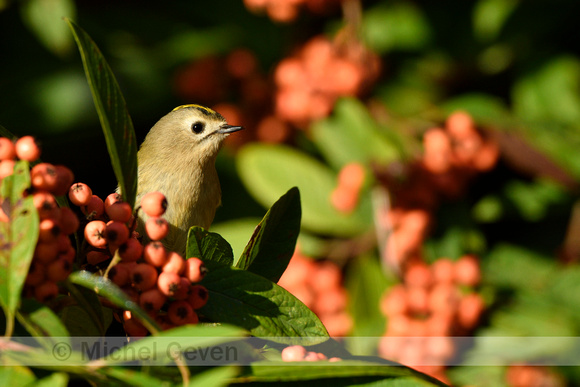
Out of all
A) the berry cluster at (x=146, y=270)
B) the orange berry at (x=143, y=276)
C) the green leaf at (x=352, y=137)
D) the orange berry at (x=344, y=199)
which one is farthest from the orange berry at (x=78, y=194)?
the orange berry at (x=344, y=199)

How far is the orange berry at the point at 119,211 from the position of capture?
1.34 meters

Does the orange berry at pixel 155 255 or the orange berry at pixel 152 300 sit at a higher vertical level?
the orange berry at pixel 155 255

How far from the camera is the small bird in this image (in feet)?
8.61

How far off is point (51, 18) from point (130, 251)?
265cm

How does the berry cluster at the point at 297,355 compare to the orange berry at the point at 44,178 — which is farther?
the berry cluster at the point at 297,355

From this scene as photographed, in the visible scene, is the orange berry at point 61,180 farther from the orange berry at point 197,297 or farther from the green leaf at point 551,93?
the green leaf at point 551,93

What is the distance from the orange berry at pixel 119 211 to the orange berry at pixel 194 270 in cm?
16

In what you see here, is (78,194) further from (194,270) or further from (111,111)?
(194,270)

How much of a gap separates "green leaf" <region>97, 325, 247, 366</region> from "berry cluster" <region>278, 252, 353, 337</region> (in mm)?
2492

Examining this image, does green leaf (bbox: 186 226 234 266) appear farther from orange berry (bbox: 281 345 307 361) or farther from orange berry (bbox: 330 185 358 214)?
orange berry (bbox: 330 185 358 214)

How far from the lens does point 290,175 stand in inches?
142

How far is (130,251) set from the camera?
129cm

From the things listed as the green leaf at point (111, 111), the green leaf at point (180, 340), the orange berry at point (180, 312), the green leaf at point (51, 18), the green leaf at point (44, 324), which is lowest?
the green leaf at point (180, 340)

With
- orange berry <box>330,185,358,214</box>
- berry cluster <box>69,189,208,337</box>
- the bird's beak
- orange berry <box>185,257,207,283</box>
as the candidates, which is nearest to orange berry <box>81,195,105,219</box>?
berry cluster <box>69,189,208,337</box>
